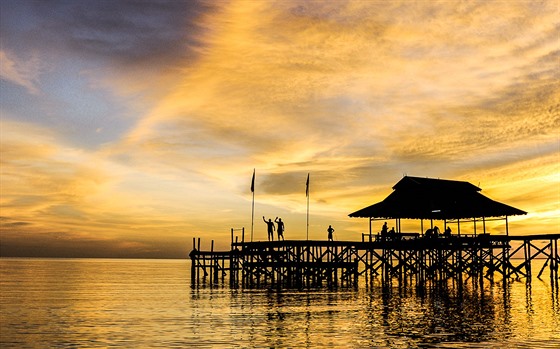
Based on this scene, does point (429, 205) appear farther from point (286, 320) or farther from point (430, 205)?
point (286, 320)

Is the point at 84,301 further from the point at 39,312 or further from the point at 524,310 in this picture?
the point at 524,310

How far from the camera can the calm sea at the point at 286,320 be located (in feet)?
76.3

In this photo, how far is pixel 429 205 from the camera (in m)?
56.2

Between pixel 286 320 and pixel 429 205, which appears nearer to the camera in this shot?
pixel 286 320

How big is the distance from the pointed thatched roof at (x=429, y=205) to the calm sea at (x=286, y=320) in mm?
12335

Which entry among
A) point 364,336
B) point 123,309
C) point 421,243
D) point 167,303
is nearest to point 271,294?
point 167,303

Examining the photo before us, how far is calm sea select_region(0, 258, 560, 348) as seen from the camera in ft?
76.3

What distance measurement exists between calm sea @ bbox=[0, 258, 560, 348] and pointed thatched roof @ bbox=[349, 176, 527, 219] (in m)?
12.3

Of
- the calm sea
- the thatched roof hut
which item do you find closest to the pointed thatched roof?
the thatched roof hut

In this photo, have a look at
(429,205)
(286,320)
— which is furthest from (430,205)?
(286,320)

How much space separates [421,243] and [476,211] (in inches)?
281

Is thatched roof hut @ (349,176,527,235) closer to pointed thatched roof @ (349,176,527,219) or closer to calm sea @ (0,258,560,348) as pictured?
pointed thatched roof @ (349,176,527,219)

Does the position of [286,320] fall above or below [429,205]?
below

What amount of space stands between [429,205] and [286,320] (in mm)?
30403
